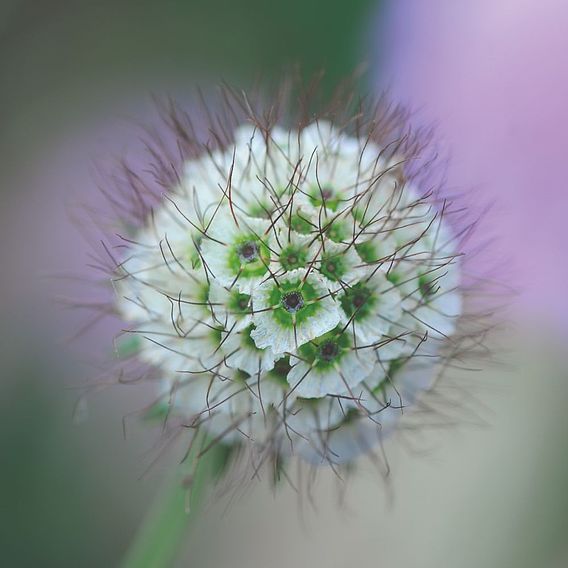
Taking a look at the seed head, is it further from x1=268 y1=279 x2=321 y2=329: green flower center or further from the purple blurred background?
the purple blurred background

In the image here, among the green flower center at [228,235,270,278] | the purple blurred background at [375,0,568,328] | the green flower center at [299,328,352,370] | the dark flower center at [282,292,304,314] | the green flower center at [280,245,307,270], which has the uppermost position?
the purple blurred background at [375,0,568,328]

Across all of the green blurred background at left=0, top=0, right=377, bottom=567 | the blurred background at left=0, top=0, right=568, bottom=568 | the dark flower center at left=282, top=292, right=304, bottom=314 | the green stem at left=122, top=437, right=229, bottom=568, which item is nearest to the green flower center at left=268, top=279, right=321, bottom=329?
the dark flower center at left=282, top=292, right=304, bottom=314

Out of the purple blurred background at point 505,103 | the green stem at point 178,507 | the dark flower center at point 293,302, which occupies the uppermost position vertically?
the purple blurred background at point 505,103

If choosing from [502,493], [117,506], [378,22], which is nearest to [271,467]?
[117,506]

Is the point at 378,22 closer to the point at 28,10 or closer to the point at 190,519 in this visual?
the point at 28,10

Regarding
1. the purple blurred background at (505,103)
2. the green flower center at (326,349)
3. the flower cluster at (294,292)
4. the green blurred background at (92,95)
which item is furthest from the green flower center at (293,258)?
the purple blurred background at (505,103)

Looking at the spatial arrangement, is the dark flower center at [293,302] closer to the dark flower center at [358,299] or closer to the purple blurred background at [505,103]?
the dark flower center at [358,299]

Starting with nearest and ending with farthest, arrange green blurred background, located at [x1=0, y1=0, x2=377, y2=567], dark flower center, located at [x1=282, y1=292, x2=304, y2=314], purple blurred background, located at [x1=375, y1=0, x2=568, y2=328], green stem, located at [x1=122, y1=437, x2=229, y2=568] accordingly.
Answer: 1. dark flower center, located at [x1=282, y1=292, x2=304, y2=314]
2. green stem, located at [x1=122, y1=437, x2=229, y2=568]
3. green blurred background, located at [x1=0, y1=0, x2=377, y2=567]
4. purple blurred background, located at [x1=375, y1=0, x2=568, y2=328]
